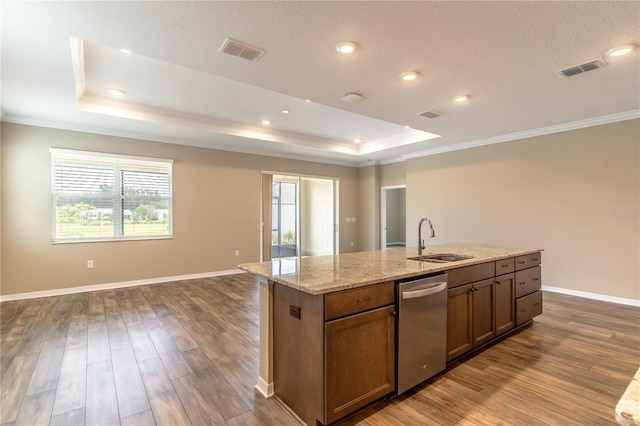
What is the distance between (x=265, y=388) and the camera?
2.13 metres

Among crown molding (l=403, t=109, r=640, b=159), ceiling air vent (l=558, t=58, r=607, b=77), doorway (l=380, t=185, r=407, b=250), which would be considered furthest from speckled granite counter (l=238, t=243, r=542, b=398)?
doorway (l=380, t=185, r=407, b=250)

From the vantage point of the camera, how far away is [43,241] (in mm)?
4645

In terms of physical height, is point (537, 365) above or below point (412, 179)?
below

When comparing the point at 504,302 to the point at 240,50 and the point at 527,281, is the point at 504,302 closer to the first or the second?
the point at 527,281

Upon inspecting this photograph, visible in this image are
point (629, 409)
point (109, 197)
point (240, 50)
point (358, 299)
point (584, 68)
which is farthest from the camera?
point (109, 197)

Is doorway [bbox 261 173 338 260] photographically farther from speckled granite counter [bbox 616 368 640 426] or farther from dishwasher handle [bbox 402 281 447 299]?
speckled granite counter [bbox 616 368 640 426]

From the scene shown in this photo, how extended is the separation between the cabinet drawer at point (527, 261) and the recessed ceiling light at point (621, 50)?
1.96 meters

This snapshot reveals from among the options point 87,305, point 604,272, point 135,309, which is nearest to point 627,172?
point 604,272

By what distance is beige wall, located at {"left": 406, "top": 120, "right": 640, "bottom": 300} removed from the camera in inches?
169

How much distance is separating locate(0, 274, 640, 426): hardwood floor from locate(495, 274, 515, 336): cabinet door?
163 millimetres

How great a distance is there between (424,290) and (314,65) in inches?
84.8

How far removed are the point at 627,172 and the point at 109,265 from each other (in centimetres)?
799

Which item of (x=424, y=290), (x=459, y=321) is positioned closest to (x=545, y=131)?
(x=459, y=321)

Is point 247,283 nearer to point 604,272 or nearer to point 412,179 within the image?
point 412,179
